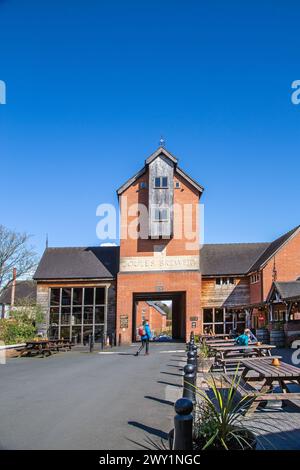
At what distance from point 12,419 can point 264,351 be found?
29.9 feet

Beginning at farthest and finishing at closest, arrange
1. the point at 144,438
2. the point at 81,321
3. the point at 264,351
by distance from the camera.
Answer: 1. the point at 81,321
2. the point at 264,351
3. the point at 144,438

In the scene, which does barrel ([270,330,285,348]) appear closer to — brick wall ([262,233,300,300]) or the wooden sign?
brick wall ([262,233,300,300])

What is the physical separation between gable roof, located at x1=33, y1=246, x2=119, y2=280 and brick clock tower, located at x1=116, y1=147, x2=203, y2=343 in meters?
2.49

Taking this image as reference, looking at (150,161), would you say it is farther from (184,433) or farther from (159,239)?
(184,433)

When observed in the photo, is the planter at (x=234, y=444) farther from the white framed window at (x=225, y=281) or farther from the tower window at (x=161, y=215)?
the white framed window at (x=225, y=281)

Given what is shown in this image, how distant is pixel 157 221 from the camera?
33375mm

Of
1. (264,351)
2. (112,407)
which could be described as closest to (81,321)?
(264,351)

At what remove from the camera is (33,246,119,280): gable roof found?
35031 mm

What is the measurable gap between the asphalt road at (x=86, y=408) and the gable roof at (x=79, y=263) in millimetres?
21152

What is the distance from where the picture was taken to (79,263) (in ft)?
120

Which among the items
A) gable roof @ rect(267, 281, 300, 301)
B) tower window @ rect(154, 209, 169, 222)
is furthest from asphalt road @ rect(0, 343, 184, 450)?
tower window @ rect(154, 209, 169, 222)

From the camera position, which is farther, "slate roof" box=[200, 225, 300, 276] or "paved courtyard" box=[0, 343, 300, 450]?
"slate roof" box=[200, 225, 300, 276]
